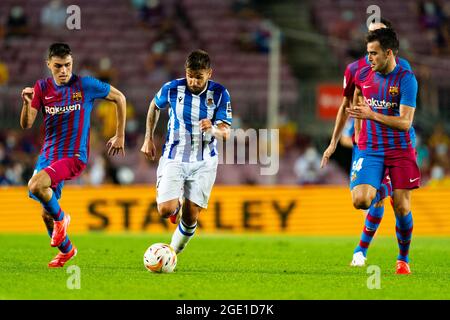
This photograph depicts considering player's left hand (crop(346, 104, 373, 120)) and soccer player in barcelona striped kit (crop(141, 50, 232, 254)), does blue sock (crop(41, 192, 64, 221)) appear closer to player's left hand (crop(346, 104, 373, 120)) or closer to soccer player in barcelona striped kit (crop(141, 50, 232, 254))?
soccer player in barcelona striped kit (crop(141, 50, 232, 254))

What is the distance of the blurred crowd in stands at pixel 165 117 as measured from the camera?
2223 cm

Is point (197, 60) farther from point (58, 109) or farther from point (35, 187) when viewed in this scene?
point (35, 187)

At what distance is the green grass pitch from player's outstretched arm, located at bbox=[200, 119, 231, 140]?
1.36 m

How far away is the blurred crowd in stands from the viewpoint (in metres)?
22.2

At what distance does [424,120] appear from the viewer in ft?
83.1

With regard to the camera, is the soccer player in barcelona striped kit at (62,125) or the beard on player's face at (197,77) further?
the soccer player in barcelona striped kit at (62,125)

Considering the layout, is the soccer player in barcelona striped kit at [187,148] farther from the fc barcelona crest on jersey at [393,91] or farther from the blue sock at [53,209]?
the fc barcelona crest on jersey at [393,91]

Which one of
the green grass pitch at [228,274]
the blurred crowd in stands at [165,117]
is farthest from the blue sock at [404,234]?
the blurred crowd in stands at [165,117]

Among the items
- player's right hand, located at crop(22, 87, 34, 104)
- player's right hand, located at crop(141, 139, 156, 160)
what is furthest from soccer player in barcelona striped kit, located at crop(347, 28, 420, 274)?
player's right hand, located at crop(22, 87, 34, 104)

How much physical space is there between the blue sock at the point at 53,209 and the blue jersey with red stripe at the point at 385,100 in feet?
10.4

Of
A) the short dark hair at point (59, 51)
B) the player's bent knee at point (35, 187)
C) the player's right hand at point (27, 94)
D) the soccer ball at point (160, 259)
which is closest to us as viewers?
the soccer ball at point (160, 259)

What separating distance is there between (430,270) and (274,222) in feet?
30.4

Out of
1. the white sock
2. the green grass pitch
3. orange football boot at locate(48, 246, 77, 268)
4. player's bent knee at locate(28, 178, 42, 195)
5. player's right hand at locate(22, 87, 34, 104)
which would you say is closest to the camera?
the green grass pitch
